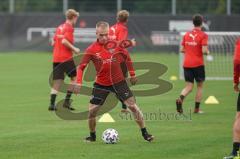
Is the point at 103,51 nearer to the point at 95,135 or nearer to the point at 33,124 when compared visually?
the point at 95,135

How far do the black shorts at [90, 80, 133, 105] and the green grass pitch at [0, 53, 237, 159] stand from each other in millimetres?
714

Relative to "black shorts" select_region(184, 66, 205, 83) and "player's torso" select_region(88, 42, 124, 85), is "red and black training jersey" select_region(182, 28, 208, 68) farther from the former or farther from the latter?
"player's torso" select_region(88, 42, 124, 85)

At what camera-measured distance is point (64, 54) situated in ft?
57.8

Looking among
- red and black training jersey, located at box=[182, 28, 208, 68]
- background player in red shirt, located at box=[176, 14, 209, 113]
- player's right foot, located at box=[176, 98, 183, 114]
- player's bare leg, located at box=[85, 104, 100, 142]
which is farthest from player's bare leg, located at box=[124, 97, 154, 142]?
red and black training jersey, located at box=[182, 28, 208, 68]

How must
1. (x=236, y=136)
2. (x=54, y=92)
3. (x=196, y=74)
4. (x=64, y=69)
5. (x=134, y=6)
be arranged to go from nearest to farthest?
(x=236, y=136)
(x=196, y=74)
(x=54, y=92)
(x=64, y=69)
(x=134, y=6)

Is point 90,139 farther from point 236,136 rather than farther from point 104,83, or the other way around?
point 236,136

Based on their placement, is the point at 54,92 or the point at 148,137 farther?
the point at 54,92

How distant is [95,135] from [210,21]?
96.5ft

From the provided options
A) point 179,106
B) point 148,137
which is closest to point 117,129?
point 148,137

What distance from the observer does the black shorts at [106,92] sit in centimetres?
1242

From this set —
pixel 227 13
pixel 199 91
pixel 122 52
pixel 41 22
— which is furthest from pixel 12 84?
pixel 227 13

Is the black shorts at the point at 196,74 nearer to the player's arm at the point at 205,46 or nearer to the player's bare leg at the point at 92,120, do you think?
the player's arm at the point at 205,46

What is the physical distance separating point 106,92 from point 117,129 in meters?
1.69

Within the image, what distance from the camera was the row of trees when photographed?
43.2 meters
